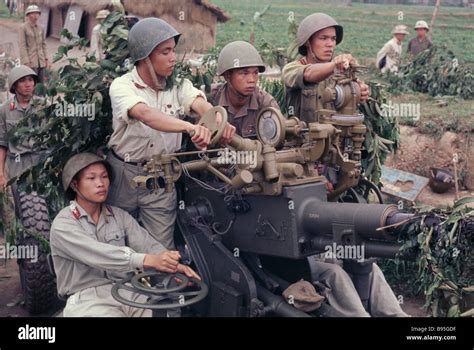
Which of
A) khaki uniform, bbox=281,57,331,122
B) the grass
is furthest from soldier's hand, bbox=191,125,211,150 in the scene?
the grass

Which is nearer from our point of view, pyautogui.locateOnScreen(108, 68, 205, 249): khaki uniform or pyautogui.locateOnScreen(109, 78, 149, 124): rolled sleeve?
pyautogui.locateOnScreen(109, 78, 149, 124): rolled sleeve

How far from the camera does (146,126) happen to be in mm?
6801

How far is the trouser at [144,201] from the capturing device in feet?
22.8

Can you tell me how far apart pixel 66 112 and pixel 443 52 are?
12165 mm

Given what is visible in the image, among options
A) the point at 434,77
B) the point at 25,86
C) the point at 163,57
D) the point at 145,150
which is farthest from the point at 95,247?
the point at 434,77

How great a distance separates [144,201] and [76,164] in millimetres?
655

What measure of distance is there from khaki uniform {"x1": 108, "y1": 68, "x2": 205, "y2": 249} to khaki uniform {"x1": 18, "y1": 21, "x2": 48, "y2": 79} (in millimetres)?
8769

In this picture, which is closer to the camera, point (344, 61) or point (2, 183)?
point (344, 61)

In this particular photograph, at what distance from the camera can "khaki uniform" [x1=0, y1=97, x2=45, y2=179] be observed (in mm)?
8797

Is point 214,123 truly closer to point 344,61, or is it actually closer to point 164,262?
point 164,262

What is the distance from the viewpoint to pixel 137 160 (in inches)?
273

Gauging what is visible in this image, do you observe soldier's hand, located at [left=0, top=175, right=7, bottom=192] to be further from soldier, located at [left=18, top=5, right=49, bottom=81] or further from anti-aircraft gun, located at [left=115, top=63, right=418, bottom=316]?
soldier, located at [left=18, top=5, right=49, bottom=81]
